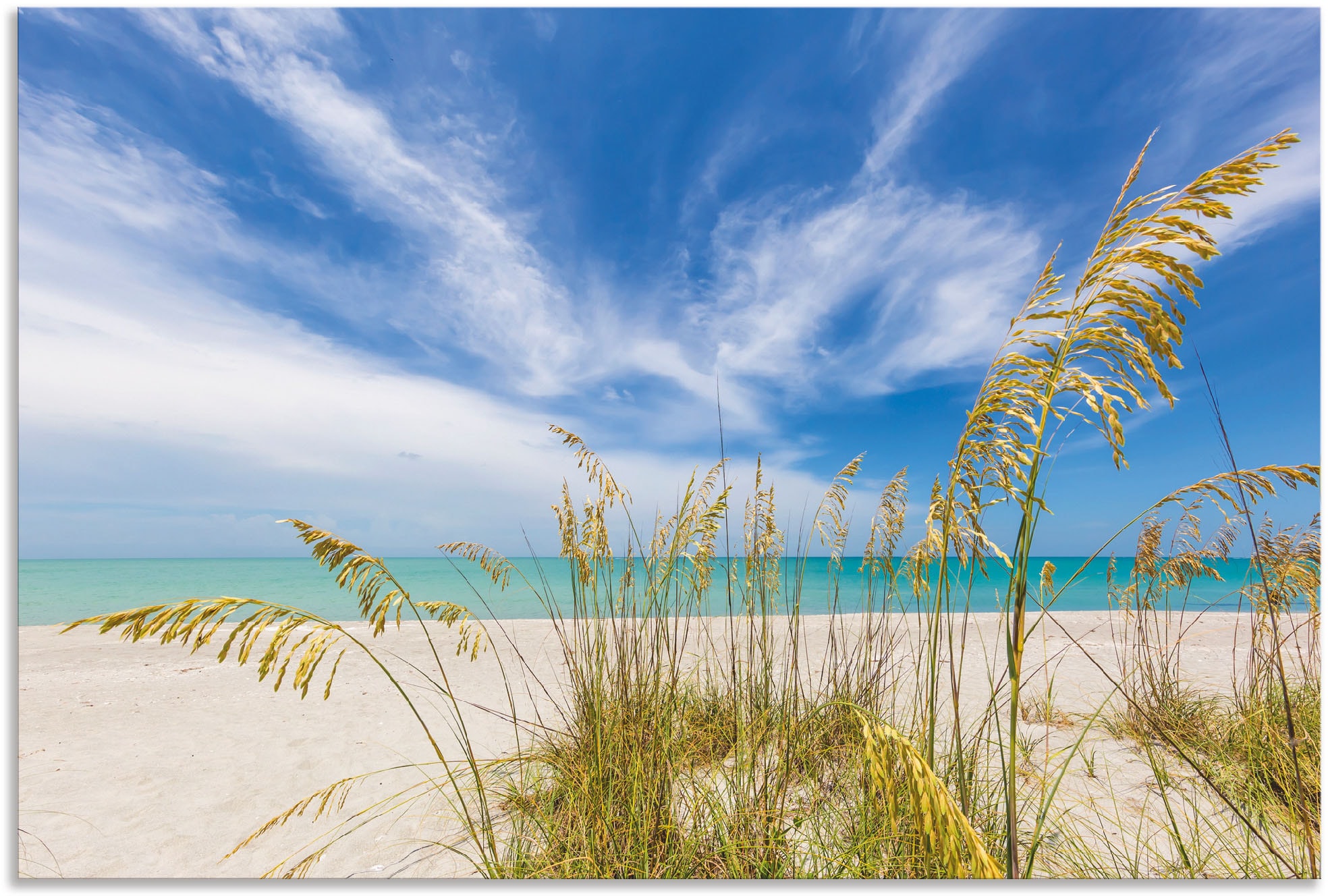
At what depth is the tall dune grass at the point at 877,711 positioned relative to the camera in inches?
47.0

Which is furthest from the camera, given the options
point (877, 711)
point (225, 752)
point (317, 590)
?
point (317, 590)

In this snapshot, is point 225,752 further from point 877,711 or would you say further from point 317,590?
point 317,590

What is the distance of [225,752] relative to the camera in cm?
439

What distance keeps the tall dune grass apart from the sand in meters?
0.23

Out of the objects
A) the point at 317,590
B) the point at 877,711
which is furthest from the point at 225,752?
the point at 317,590

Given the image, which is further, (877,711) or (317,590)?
(317,590)

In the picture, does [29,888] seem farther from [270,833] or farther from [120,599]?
[120,599]

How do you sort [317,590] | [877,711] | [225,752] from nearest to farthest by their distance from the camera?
[877,711]
[225,752]
[317,590]

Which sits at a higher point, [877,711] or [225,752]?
[877,711]

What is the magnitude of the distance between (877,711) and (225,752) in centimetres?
496

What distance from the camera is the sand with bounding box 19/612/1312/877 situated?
115 inches

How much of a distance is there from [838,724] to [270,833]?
128 inches

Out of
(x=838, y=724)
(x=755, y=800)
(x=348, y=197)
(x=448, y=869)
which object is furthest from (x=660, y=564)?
(x=348, y=197)

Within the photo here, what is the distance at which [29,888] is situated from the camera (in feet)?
6.31
